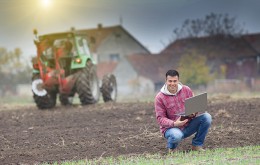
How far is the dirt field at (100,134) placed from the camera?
374 inches

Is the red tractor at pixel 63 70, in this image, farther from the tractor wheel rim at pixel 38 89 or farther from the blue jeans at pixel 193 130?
the blue jeans at pixel 193 130

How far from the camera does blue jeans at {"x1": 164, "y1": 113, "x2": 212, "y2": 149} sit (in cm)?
877

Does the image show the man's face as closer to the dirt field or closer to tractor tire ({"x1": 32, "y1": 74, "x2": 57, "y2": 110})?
the dirt field

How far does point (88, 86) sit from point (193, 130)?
33.2ft

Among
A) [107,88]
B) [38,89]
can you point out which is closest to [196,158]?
[38,89]

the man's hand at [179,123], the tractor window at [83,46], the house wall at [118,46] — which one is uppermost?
the house wall at [118,46]

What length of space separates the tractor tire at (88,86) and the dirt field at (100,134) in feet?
6.94

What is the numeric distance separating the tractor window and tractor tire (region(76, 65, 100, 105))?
63 cm

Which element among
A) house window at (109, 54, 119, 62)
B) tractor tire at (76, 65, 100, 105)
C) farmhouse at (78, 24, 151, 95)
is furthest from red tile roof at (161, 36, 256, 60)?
tractor tire at (76, 65, 100, 105)

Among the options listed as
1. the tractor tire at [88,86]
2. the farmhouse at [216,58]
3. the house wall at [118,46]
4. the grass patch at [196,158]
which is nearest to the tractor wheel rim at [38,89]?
the tractor tire at [88,86]

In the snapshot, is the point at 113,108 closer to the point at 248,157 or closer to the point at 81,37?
the point at 81,37

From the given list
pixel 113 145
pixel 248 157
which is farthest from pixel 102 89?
pixel 248 157

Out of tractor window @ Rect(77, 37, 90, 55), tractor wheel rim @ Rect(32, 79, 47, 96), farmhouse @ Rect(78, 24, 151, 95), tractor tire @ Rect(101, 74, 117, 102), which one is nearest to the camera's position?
tractor wheel rim @ Rect(32, 79, 47, 96)

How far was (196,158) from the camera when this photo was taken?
8.07 metres
